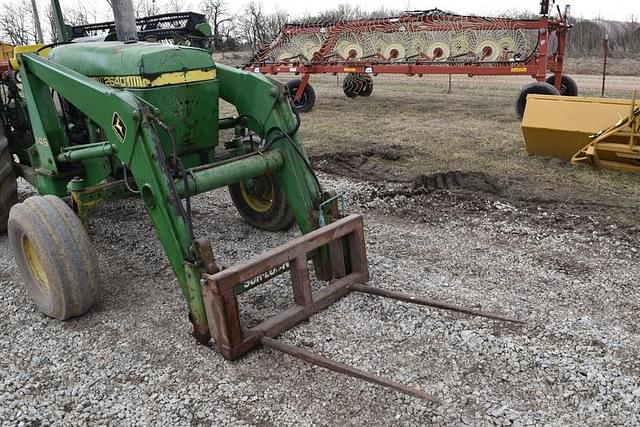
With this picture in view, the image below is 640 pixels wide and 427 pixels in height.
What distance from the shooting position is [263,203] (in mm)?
5148

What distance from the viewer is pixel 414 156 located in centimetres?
783

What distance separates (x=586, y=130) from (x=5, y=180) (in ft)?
20.0

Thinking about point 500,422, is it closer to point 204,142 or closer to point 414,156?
point 204,142

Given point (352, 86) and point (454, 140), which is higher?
point (352, 86)

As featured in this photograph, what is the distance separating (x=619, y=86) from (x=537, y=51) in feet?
21.8

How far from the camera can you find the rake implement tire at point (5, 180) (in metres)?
4.95

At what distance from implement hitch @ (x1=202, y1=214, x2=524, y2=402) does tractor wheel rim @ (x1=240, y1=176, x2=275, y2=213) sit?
1357 millimetres

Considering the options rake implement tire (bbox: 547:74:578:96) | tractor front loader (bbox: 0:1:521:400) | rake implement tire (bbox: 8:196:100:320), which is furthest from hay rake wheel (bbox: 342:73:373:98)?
rake implement tire (bbox: 8:196:100:320)

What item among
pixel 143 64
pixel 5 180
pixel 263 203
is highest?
pixel 143 64

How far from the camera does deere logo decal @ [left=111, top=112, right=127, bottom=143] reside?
335 centimetres

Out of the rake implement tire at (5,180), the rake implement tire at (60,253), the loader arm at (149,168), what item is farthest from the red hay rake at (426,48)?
the rake implement tire at (60,253)

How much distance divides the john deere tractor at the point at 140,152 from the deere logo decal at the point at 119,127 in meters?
0.01

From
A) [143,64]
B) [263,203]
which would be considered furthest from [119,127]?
[263,203]

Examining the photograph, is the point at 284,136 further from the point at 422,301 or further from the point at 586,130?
the point at 586,130
